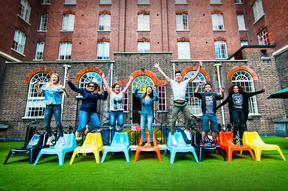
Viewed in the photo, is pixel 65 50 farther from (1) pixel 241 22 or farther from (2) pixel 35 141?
(1) pixel 241 22

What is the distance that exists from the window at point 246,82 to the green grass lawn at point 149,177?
29.4 ft

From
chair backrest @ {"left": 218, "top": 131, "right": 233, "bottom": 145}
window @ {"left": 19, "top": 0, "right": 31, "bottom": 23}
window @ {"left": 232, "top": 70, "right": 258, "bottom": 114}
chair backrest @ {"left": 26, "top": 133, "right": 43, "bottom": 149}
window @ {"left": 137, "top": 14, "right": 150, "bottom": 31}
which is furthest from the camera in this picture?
window @ {"left": 137, "top": 14, "right": 150, "bottom": 31}

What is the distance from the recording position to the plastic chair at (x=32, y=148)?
13.8 ft

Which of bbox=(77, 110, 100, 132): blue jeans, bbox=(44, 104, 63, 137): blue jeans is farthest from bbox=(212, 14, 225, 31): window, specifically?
bbox=(44, 104, 63, 137): blue jeans

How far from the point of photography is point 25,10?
655 inches

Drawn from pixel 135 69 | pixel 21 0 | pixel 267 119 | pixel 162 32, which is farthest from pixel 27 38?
pixel 267 119

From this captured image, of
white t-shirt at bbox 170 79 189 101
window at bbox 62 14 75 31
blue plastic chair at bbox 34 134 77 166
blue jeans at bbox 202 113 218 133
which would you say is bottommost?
blue plastic chair at bbox 34 134 77 166

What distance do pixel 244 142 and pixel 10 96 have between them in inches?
556

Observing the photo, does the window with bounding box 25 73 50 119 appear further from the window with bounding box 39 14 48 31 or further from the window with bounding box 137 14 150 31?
the window with bounding box 137 14 150 31

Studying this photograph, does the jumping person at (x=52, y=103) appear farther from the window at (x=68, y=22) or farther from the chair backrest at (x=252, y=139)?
the window at (x=68, y=22)

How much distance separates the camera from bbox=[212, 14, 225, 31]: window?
60.8ft

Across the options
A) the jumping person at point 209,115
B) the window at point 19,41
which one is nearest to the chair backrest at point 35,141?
the jumping person at point 209,115

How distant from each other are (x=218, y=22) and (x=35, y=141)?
20986 millimetres

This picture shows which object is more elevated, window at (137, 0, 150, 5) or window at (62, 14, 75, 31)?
window at (137, 0, 150, 5)
